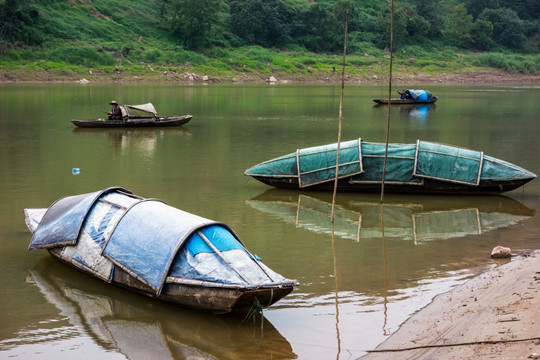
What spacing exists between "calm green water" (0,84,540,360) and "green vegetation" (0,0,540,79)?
37.5m

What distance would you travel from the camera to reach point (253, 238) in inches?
544

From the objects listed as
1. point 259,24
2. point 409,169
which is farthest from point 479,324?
point 259,24

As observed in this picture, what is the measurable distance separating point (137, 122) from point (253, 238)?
803 inches

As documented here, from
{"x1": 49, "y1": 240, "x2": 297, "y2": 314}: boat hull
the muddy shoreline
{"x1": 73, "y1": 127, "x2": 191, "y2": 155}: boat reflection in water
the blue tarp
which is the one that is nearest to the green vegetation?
the muddy shoreline

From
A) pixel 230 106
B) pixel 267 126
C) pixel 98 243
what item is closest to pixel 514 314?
pixel 98 243

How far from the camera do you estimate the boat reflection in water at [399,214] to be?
14680mm

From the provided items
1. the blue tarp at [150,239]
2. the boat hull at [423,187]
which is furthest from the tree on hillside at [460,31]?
the blue tarp at [150,239]

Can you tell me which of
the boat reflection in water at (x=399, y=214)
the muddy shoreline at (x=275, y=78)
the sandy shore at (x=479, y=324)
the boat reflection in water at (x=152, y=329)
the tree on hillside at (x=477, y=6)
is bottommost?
the boat reflection in water at (x=152, y=329)

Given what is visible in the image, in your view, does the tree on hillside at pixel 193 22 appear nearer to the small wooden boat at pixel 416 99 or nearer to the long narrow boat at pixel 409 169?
the small wooden boat at pixel 416 99

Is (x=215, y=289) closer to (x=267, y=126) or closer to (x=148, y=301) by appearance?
(x=148, y=301)

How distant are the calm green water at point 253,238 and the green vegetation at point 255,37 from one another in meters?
37.5

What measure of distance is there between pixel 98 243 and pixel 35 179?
9757 millimetres

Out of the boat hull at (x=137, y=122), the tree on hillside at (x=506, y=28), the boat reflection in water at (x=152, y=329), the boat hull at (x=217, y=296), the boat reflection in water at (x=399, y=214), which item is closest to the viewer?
the boat reflection in water at (x=152, y=329)

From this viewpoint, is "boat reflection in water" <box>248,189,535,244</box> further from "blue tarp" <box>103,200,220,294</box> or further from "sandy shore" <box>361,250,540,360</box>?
"blue tarp" <box>103,200,220,294</box>
